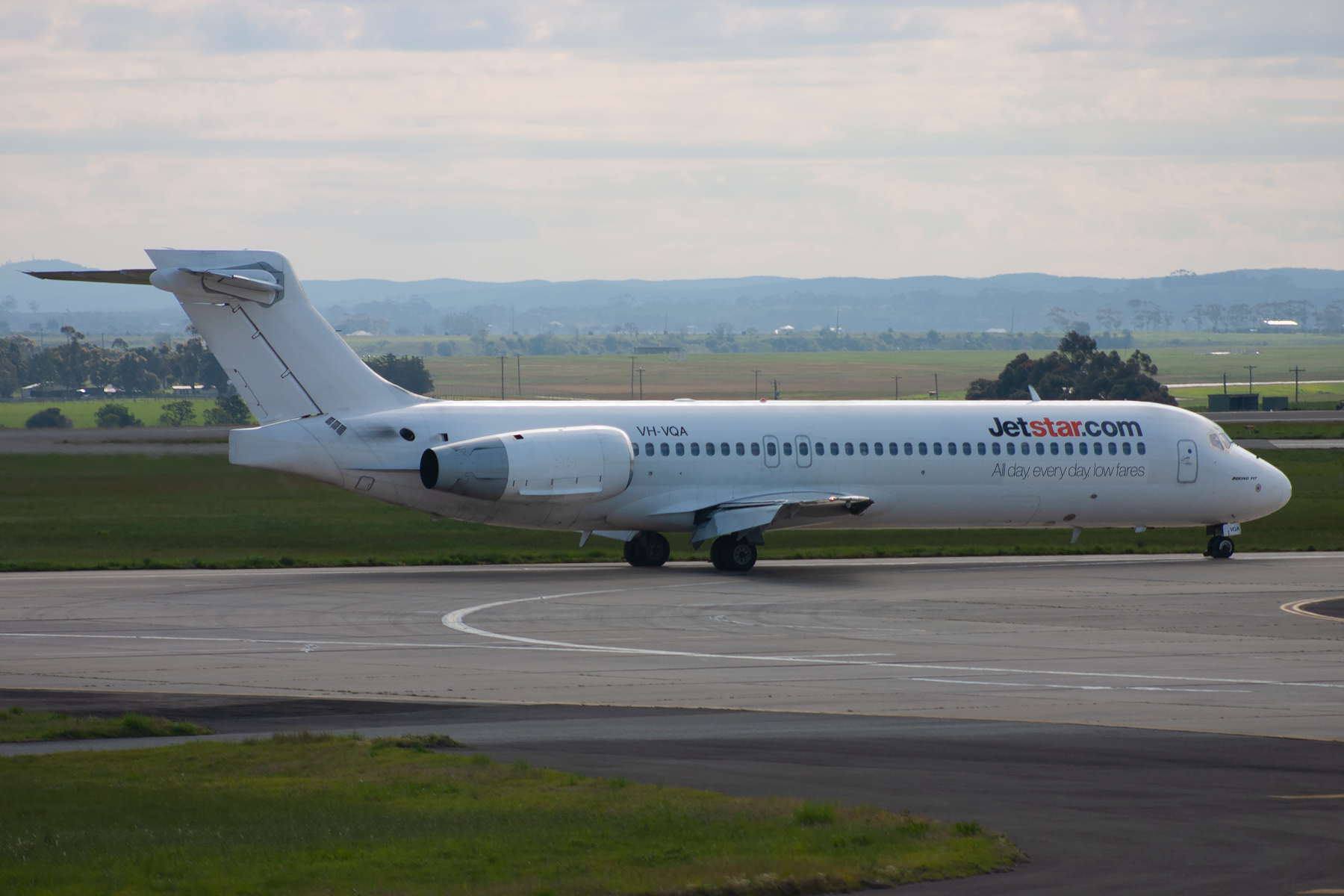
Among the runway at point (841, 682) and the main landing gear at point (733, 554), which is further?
the main landing gear at point (733, 554)

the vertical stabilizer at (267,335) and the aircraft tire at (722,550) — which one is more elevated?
the vertical stabilizer at (267,335)

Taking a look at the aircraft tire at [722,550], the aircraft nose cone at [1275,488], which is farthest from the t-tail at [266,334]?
the aircraft nose cone at [1275,488]

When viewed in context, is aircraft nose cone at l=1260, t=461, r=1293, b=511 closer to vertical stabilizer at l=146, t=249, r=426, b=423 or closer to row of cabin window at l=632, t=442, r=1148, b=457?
row of cabin window at l=632, t=442, r=1148, b=457

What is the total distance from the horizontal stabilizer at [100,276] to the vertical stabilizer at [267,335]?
910mm

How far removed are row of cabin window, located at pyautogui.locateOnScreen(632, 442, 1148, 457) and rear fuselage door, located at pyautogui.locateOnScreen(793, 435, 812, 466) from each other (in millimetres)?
19

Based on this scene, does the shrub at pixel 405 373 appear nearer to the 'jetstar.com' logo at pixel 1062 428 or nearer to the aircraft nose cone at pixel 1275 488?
the 'jetstar.com' logo at pixel 1062 428

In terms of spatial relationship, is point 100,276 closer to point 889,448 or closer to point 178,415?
point 889,448

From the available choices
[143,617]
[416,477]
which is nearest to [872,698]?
[143,617]

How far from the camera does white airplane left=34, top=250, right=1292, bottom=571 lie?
36.1 m

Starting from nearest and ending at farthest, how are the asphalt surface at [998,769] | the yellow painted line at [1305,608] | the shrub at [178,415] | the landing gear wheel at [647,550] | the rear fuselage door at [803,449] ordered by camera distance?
the asphalt surface at [998,769] < the yellow painted line at [1305,608] < the rear fuselage door at [803,449] < the landing gear wheel at [647,550] < the shrub at [178,415]

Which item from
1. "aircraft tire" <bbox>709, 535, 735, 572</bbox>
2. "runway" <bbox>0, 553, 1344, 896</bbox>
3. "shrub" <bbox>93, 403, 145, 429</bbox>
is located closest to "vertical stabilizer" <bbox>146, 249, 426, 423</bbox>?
"runway" <bbox>0, 553, 1344, 896</bbox>

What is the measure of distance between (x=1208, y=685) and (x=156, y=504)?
43268 mm

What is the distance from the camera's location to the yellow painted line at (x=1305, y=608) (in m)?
29.8

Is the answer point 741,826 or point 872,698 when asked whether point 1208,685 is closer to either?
point 872,698
